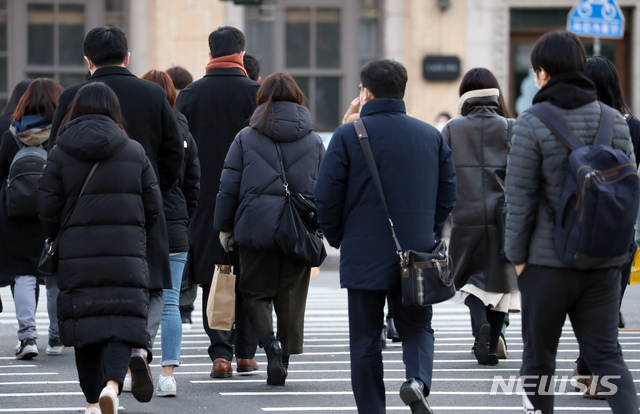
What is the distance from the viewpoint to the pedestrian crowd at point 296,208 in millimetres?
5172

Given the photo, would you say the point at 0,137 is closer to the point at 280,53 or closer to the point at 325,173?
the point at 325,173

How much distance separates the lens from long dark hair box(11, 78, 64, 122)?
332 inches

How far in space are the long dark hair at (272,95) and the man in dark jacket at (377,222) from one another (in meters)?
1.50

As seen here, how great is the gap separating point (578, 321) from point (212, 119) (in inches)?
138

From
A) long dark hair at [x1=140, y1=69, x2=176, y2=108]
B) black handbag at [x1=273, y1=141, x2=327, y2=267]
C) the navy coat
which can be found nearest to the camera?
the navy coat

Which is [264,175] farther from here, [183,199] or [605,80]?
[605,80]

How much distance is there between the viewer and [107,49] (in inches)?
268

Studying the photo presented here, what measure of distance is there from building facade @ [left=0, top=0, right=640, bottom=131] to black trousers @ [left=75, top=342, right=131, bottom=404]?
518 inches

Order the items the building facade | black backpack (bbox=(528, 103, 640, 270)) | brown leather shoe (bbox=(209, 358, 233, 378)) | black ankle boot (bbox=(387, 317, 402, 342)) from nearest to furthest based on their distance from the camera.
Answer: black backpack (bbox=(528, 103, 640, 270))
brown leather shoe (bbox=(209, 358, 233, 378))
black ankle boot (bbox=(387, 317, 402, 342))
the building facade

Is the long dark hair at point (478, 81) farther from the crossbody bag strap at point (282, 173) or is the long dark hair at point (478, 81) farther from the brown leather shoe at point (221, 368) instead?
the brown leather shoe at point (221, 368)

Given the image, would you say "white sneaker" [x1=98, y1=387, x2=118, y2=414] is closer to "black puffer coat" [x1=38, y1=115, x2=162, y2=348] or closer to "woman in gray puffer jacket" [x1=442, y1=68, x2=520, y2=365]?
"black puffer coat" [x1=38, y1=115, x2=162, y2=348]

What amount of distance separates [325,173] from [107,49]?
69.5 inches

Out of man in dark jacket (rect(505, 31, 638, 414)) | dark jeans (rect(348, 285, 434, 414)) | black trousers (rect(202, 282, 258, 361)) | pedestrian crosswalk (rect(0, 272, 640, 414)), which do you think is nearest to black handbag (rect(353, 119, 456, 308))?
dark jeans (rect(348, 285, 434, 414))

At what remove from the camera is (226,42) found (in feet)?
26.3
